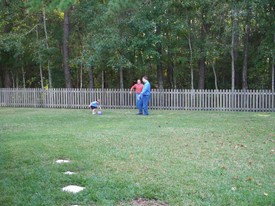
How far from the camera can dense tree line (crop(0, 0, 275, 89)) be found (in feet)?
64.7

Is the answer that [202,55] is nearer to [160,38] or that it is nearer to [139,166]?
[160,38]

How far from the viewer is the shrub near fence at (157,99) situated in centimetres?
1839

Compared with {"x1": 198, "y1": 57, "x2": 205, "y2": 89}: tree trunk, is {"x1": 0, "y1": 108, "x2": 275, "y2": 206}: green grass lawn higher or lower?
lower

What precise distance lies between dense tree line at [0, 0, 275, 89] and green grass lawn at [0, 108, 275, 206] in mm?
9927

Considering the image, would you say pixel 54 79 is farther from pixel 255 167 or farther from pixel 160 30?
pixel 255 167

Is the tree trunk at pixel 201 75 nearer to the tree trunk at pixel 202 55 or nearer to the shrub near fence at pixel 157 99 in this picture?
the tree trunk at pixel 202 55

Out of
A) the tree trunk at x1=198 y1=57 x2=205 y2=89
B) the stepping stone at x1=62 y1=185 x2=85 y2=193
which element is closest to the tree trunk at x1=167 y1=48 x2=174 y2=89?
the tree trunk at x1=198 y1=57 x2=205 y2=89

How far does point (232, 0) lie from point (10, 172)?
53.4 ft

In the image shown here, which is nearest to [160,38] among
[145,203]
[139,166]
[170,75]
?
[170,75]

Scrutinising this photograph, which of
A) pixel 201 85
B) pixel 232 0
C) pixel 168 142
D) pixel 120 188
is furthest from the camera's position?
pixel 201 85

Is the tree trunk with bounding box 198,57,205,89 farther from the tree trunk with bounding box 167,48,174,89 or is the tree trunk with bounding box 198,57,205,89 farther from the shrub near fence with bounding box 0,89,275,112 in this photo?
the shrub near fence with bounding box 0,89,275,112

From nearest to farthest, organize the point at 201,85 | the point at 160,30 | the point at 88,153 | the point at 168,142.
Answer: the point at 88,153 → the point at 168,142 → the point at 160,30 → the point at 201,85

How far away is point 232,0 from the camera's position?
62.2 ft

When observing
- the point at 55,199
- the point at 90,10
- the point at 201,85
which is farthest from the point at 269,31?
the point at 55,199
